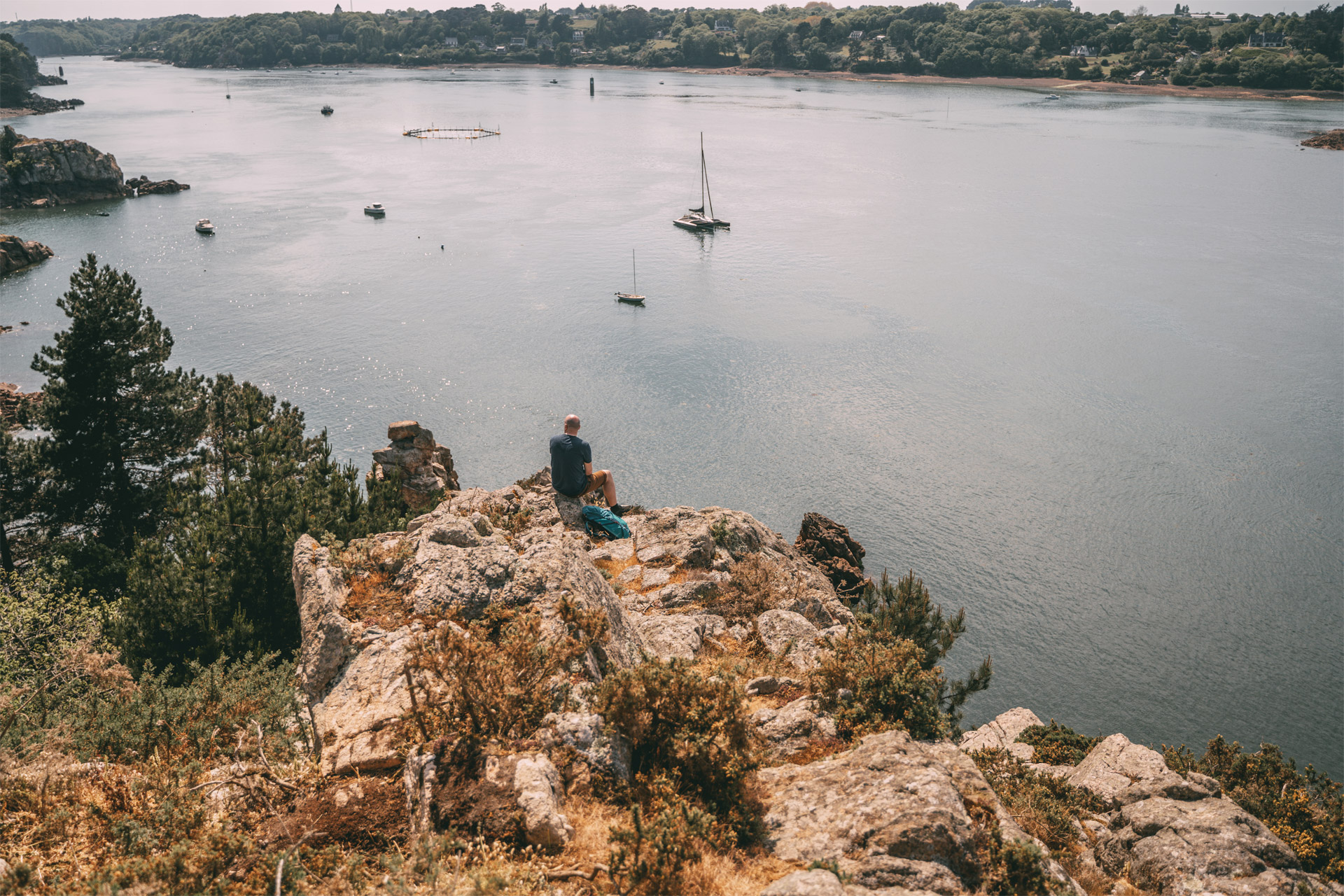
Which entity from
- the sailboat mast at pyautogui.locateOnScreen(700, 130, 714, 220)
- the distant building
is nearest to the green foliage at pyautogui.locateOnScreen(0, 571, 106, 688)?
the sailboat mast at pyautogui.locateOnScreen(700, 130, 714, 220)

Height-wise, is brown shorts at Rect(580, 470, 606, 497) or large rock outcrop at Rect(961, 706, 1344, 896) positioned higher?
brown shorts at Rect(580, 470, 606, 497)

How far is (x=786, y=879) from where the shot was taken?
19.3 ft

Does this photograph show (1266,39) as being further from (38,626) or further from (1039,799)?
(38,626)

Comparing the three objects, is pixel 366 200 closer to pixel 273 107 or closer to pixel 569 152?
pixel 569 152

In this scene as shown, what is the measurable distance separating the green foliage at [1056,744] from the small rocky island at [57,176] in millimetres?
99656

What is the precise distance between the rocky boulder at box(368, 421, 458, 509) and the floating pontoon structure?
116 meters

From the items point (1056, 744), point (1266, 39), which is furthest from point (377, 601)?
point (1266, 39)

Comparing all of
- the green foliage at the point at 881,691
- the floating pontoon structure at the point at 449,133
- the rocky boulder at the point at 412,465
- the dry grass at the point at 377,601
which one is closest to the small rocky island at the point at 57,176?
the floating pontoon structure at the point at 449,133

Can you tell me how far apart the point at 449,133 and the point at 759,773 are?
137 metres

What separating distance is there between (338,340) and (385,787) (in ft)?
149

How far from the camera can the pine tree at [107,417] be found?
2292 centimetres

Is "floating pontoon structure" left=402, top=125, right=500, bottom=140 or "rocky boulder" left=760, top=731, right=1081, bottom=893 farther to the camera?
"floating pontoon structure" left=402, top=125, right=500, bottom=140

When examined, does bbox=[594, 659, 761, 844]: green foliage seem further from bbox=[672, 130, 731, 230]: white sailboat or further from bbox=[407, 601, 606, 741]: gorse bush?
bbox=[672, 130, 731, 230]: white sailboat

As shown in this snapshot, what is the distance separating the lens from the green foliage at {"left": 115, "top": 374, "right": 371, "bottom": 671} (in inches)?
567
